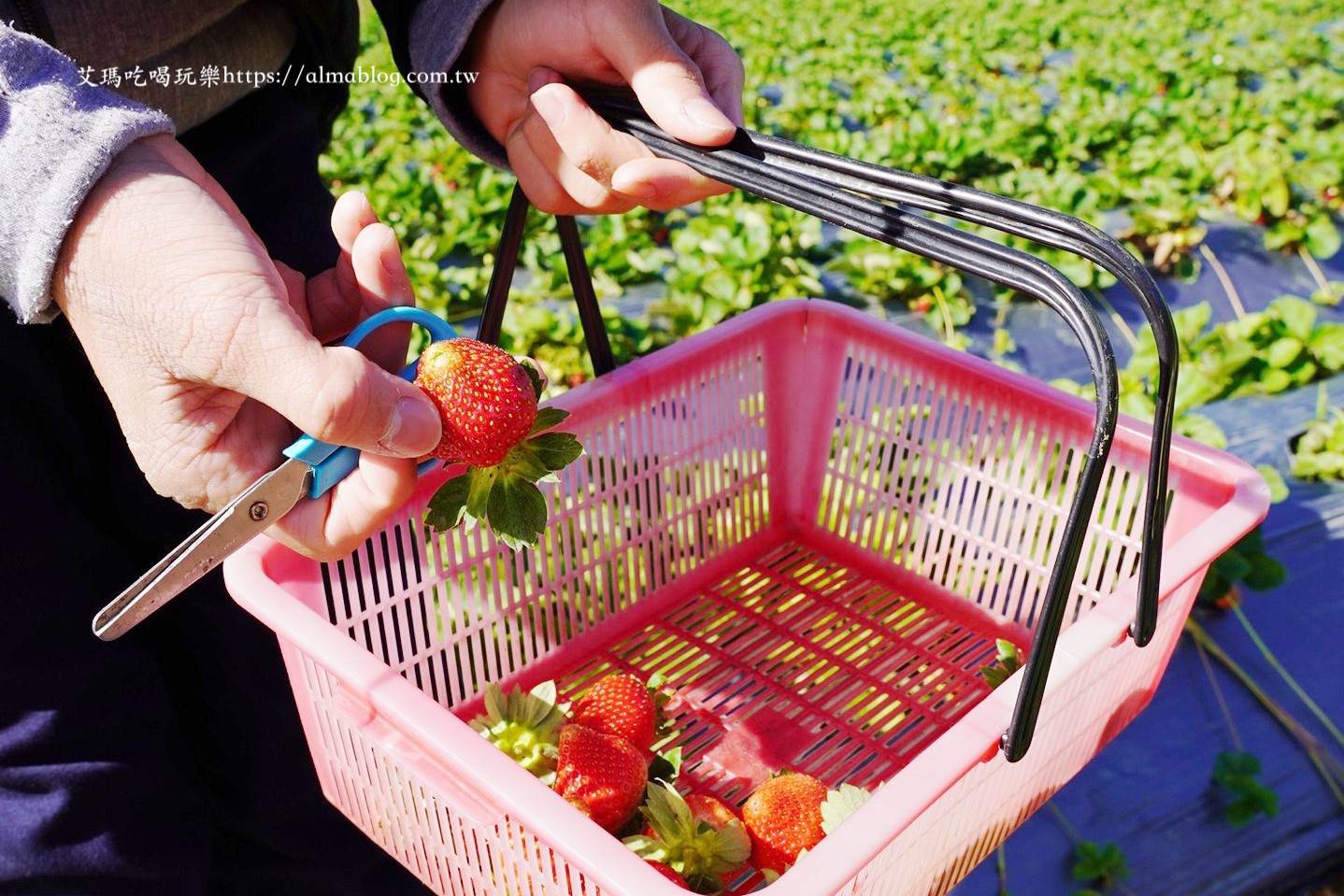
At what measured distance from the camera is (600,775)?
1012 millimetres

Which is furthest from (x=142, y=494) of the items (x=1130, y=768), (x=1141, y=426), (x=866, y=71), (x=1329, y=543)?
(x=866, y=71)

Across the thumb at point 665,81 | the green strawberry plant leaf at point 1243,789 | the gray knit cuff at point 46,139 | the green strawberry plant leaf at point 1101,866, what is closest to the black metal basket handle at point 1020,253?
the thumb at point 665,81

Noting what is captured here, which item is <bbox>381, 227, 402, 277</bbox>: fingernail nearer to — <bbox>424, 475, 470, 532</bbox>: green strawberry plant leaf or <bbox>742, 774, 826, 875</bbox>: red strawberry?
<bbox>424, 475, 470, 532</bbox>: green strawberry plant leaf

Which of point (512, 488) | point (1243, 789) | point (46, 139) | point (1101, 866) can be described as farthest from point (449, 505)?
point (1243, 789)

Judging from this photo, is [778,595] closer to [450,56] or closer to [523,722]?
[523,722]

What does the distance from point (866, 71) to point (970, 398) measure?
11.5 feet

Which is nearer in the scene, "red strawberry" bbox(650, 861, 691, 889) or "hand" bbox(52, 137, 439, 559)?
"hand" bbox(52, 137, 439, 559)

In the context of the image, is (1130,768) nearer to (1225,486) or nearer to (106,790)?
(1225,486)

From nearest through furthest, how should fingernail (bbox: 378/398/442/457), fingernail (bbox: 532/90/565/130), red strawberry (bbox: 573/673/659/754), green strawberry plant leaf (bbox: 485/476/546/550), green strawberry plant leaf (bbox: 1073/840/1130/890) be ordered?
fingernail (bbox: 378/398/442/457) < green strawberry plant leaf (bbox: 485/476/546/550) < fingernail (bbox: 532/90/565/130) < red strawberry (bbox: 573/673/659/754) < green strawberry plant leaf (bbox: 1073/840/1130/890)

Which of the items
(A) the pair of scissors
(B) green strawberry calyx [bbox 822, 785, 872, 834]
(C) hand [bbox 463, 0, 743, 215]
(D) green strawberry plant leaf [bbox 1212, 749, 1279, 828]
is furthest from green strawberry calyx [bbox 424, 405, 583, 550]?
(D) green strawberry plant leaf [bbox 1212, 749, 1279, 828]

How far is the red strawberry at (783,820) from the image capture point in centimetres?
101

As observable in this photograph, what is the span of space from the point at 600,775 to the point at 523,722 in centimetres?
15

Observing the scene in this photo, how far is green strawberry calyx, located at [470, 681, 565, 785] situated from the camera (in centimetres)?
110

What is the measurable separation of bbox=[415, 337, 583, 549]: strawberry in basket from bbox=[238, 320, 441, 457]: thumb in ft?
0.29
